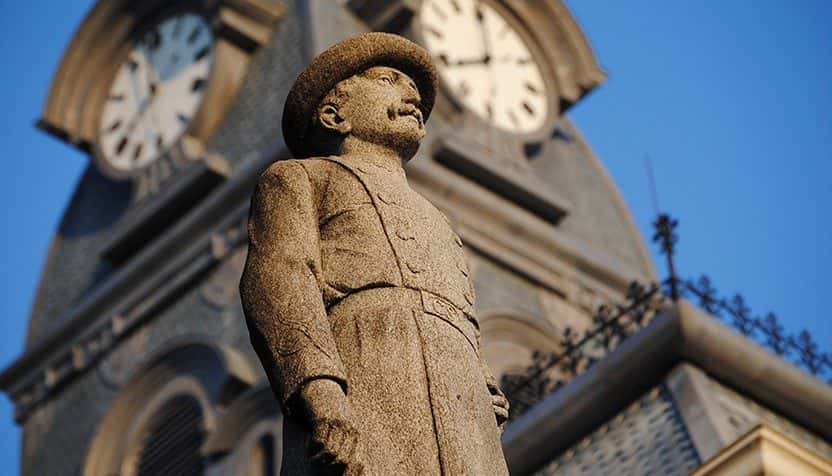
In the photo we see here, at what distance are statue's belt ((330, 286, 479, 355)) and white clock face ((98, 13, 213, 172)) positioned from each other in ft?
79.1

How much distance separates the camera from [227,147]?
32.2 meters

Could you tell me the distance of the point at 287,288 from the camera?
8.86m

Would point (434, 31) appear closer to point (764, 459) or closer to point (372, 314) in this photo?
point (764, 459)

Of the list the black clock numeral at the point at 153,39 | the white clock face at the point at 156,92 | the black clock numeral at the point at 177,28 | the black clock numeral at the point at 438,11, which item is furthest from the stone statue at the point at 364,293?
the black clock numeral at the point at 153,39

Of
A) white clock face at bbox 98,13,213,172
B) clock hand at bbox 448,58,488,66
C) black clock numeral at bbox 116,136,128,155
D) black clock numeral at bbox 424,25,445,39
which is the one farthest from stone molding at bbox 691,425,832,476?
black clock numeral at bbox 116,136,128,155

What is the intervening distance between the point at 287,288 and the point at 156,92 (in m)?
25.8

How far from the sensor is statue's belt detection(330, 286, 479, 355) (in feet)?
29.5

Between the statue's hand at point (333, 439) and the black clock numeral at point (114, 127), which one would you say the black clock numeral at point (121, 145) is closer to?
the black clock numeral at point (114, 127)

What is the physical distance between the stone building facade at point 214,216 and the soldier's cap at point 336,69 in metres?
17.8

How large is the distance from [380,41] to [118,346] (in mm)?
22191

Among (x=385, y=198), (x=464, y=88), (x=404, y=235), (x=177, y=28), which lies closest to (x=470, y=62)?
(x=464, y=88)

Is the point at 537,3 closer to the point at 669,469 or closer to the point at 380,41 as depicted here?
the point at 669,469

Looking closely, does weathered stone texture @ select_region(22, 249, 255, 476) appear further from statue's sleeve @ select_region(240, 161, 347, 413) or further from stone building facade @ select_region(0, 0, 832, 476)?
statue's sleeve @ select_region(240, 161, 347, 413)

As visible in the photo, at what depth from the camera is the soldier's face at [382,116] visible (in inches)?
387
